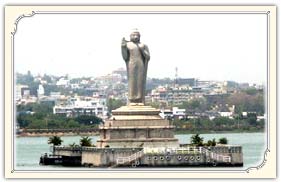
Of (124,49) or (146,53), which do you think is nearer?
(124,49)

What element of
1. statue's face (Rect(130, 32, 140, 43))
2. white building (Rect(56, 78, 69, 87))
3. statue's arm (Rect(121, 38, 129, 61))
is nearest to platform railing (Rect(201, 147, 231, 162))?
statue's arm (Rect(121, 38, 129, 61))

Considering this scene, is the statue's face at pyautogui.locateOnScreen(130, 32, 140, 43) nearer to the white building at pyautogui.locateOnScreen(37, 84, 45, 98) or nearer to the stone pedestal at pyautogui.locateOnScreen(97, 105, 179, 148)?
the stone pedestal at pyautogui.locateOnScreen(97, 105, 179, 148)

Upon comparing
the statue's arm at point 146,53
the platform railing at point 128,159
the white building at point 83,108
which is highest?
the statue's arm at point 146,53

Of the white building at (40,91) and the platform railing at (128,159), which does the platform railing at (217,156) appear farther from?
the white building at (40,91)

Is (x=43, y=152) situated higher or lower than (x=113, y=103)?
lower

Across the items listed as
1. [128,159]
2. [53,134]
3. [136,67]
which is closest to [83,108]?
[53,134]

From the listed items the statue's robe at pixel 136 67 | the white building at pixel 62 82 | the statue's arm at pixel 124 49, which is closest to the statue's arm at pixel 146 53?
the statue's robe at pixel 136 67

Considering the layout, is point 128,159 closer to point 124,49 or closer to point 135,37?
point 124,49

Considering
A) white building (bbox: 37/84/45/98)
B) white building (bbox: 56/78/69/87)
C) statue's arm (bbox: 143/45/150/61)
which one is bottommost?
white building (bbox: 37/84/45/98)
